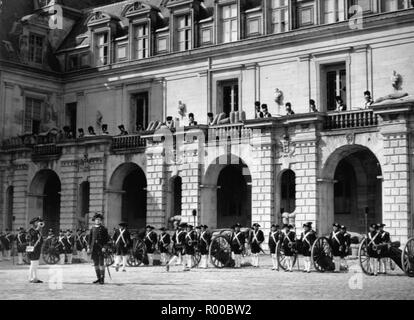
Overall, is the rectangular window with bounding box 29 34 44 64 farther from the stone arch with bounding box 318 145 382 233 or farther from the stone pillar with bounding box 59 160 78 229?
the stone arch with bounding box 318 145 382 233

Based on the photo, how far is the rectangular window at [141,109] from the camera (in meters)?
41.6

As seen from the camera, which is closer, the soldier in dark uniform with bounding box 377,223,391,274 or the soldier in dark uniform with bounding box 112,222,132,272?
the soldier in dark uniform with bounding box 377,223,391,274

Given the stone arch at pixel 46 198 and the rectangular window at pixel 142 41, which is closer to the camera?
the rectangular window at pixel 142 41

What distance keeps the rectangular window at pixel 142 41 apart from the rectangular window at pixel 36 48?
722 cm

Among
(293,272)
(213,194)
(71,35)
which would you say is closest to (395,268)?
(293,272)

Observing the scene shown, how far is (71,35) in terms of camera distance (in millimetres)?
47344

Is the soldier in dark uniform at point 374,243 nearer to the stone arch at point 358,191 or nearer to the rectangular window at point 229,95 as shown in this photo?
the stone arch at point 358,191

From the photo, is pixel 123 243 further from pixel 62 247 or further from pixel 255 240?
pixel 62 247

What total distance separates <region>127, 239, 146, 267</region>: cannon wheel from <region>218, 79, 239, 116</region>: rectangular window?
12819 mm

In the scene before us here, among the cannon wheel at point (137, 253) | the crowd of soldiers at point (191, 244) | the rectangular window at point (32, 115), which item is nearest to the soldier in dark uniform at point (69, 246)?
the crowd of soldiers at point (191, 244)

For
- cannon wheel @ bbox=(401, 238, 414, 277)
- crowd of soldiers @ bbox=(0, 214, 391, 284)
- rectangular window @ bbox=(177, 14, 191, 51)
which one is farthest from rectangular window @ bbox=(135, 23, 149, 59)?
cannon wheel @ bbox=(401, 238, 414, 277)

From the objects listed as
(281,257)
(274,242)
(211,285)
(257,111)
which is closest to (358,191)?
(257,111)

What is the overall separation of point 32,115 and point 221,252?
2282 cm

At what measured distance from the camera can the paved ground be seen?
1588 cm
